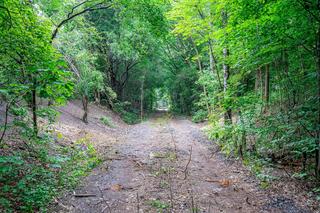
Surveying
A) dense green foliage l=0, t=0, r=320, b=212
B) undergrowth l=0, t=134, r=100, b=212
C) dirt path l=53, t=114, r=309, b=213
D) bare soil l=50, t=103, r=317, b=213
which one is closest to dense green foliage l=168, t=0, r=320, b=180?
dense green foliage l=0, t=0, r=320, b=212

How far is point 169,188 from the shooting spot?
496 cm

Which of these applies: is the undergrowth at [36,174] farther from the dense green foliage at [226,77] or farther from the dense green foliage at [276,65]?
the dense green foliage at [276,65]

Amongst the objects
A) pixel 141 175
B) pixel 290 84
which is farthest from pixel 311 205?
pixel 141 175

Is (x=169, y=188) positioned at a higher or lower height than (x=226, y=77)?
lower

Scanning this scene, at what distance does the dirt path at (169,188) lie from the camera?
165 inches

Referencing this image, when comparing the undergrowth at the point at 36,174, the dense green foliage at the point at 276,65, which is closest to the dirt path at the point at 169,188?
the undergrowth at the point at 36,174

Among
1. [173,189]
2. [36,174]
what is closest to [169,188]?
[173,189]

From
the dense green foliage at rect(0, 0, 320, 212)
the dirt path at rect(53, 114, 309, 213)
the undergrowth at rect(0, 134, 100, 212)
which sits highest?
the dense green foliage at rect(0, 0, 320, 212)

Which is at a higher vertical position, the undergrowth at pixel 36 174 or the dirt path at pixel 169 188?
the undergrowth at pixel 36 174

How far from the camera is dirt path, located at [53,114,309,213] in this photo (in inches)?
165

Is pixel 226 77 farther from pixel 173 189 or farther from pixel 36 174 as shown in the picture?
pixel 36 174

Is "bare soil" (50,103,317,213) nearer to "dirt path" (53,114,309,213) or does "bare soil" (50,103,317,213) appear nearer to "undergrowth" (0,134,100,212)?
"dirt path" (53,114,309,213)

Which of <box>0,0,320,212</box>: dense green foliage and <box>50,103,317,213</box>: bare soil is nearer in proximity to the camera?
<box>0,0,320,212</box>: dense green foliage

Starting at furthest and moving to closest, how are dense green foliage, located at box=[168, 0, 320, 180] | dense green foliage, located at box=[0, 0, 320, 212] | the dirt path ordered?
dense green foliage, located at box=[168, 0, 320, 180] → the dirt path → dense green foliage, located at box=[0, 0, 320, 212]
